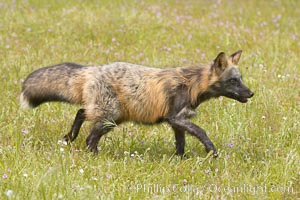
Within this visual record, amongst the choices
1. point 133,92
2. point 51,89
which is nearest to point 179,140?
point 133,92

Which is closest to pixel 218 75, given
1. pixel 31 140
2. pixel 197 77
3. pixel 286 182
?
pixel 197 77

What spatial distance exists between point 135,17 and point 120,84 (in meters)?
7.90

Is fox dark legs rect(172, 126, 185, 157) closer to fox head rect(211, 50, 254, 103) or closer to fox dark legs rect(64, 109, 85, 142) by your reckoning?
fox head rect(211, 50, 254, 103)

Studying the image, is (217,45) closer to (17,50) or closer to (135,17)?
(135,17)

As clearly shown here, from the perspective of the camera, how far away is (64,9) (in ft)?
53.7

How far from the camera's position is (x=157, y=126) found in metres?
9.34

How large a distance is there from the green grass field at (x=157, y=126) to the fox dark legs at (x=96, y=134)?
0.14 meters

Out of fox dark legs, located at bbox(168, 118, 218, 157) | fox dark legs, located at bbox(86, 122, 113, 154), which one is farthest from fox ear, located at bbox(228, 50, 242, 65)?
fox dark legs, located at bbox(86, 122, 113, 154)

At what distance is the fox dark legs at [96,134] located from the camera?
817cm

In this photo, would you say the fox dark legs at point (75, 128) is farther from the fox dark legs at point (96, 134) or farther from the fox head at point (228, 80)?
the fox head at point (228, 80)

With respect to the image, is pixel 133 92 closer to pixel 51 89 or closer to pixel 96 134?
pixel 96 134

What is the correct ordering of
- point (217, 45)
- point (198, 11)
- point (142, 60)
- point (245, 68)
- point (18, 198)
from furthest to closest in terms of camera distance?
point (198, 11) → point (217, 45) → point (142, 60) → point (245, 68) → point (18, 198)

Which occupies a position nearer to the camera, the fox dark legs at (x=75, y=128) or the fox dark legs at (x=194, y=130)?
the fox dark legs at (x=194, y=130)

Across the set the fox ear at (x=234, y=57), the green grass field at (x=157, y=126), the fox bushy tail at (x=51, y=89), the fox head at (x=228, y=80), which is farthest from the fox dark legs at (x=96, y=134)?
the fox ear at (x=234, y=57)
